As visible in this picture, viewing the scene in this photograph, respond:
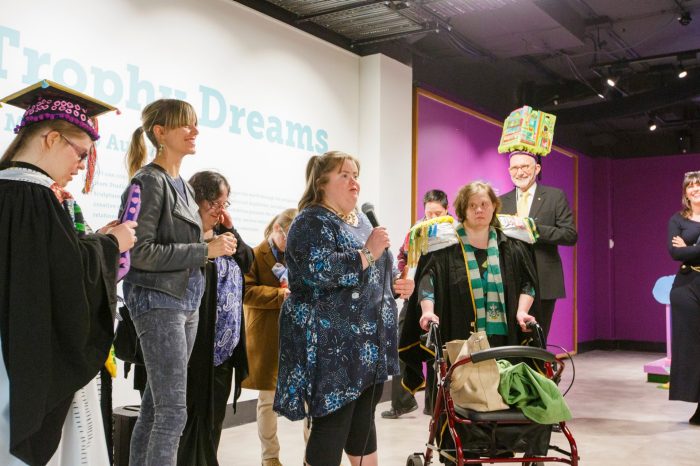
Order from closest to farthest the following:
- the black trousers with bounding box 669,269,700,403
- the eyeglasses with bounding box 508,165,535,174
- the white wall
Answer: the white wall → the eyeglasses with bounding box 508,165,535,174 → the black trousers with bounding box 669,269,700,403

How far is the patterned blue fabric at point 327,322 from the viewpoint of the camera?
248cm

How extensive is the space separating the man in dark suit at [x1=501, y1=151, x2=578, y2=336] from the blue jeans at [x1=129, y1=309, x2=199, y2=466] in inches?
97.9

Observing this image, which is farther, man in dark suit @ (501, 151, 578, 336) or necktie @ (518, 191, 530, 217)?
necktie @ (518, 191, 530, 217)

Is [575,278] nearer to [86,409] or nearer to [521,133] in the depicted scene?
[521,133]

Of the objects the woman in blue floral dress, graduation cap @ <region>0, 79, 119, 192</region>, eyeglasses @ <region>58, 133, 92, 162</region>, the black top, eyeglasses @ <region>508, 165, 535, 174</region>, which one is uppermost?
eyeglasses @ <region>508, 165, 535, 174</region>

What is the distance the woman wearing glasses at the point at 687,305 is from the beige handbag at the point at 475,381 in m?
3.11

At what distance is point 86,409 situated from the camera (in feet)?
6.64

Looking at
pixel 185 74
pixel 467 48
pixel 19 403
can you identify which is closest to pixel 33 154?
pixel 19 403

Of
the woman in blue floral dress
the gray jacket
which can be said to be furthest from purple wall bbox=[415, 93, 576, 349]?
the gray jacket

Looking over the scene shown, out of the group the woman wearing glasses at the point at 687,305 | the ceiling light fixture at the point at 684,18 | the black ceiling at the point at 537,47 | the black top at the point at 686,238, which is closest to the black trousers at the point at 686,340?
the woman wearing glasses at the point at 687,305

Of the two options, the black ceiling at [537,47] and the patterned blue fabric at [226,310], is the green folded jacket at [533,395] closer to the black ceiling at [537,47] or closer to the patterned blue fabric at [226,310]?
→ the patterned blue fabric at [226,310]

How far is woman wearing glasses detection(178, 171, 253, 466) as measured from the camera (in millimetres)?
3096

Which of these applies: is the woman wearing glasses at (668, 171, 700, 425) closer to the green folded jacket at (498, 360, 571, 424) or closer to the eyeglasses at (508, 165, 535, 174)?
the eyeglasses at (508, 165, 535, 174)

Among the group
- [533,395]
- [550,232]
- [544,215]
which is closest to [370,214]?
[533,395]
